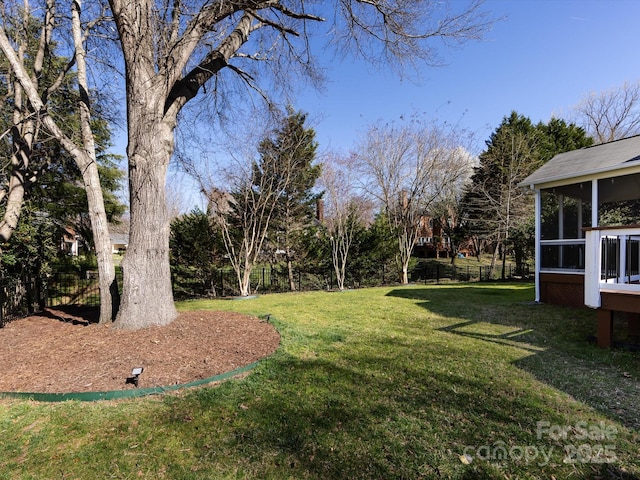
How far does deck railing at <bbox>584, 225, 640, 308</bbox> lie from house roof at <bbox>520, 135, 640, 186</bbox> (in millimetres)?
2392

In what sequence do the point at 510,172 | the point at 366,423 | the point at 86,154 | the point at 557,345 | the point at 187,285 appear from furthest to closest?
the point at 510,172, the point at 187,285, the point at 86,154, the point at 557,345, the point at 366,423

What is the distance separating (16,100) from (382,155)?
12.2 meters

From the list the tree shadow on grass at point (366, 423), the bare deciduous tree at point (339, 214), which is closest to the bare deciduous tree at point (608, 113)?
the bare deciduous tree at point (339, 214)

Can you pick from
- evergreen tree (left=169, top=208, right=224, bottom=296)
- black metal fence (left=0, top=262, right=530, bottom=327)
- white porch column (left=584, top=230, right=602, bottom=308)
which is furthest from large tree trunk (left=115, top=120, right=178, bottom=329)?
white porch column (left=584, top=230, right=602, bottom=308)

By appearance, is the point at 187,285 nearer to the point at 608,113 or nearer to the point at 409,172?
the point at 409,172

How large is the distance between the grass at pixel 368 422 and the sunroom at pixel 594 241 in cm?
82

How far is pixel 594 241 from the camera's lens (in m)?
4.64

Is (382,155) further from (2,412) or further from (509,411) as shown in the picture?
(2,412)

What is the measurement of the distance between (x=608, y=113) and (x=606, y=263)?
24.8 meters

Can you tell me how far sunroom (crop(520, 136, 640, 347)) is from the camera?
4.48 meters

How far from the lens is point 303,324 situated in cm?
586

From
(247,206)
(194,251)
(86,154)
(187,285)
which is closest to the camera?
(86,154)

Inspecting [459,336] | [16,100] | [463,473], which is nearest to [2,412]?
[463,473]

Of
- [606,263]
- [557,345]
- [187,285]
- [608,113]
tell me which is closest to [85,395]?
[557,345]
